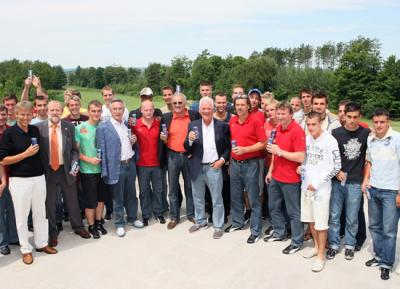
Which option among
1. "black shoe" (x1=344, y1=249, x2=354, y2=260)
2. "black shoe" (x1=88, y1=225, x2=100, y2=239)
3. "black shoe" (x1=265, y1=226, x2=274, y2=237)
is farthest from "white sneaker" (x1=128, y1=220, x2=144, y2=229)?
"black shoe" (x1=344, y1=249, x2=354, y2=260)

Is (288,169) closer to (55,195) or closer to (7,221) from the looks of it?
(55,195)

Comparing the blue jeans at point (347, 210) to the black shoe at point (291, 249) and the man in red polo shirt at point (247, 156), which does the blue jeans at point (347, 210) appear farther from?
the man in red polo shirt at point (247, 156)

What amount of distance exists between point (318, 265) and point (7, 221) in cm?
432

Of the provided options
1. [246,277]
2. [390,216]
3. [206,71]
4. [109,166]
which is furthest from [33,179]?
[206,71]

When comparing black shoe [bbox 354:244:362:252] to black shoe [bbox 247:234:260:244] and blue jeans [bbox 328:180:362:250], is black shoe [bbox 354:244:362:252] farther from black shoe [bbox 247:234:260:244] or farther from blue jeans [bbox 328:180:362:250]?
black shoe [bbox 247:234:260:244]

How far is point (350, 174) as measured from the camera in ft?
14.7

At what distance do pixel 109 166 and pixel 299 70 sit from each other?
52.0m

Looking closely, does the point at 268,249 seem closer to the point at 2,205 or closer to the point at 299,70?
the point at 2,205

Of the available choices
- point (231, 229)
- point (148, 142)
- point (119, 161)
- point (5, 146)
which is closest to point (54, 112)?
point (5, 146)

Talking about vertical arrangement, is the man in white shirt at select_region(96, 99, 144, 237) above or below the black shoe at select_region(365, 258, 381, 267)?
above

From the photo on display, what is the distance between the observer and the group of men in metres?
4.37

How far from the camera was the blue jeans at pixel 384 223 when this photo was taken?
13.6 ft

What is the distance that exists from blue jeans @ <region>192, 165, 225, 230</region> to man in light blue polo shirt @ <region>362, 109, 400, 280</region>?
206 centimetres

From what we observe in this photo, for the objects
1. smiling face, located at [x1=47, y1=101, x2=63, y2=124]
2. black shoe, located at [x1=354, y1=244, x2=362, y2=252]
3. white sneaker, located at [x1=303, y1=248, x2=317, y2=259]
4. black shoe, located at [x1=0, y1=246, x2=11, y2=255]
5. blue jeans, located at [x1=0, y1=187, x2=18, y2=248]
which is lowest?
black shoe, located at [x1=354, y1=244, x2=362, y2=252]
